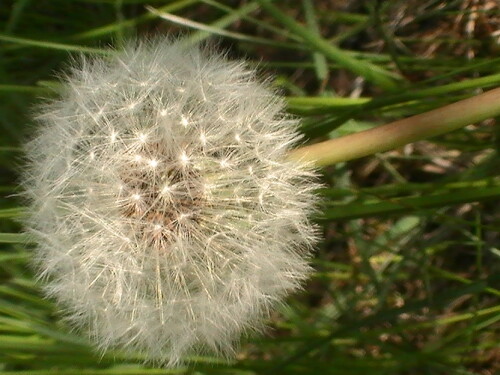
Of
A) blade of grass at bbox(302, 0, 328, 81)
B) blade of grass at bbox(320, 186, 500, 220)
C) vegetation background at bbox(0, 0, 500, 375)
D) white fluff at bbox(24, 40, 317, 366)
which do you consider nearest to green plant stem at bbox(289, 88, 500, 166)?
white fluff at bbox(24, 40, 317, 366)

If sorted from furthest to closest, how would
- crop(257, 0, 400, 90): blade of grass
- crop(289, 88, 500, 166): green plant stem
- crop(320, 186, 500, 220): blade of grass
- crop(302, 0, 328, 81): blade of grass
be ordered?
crop(302, 0, 328, 81): blade of grass → crop(320, 186, 500, 220): blade of grass → crop(257, 0, 400, 90): blade of grass → crop(289, 88, 500, 166): green plant stem

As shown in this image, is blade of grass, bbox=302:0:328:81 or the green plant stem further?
blade of grass, bbox=302:0:328:81

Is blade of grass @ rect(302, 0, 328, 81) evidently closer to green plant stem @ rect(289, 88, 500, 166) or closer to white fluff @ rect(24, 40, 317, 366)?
white fluff @ rect(24, 40, 317, 366)

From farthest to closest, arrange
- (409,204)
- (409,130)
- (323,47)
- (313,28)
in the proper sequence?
(313,28), (409,204), (323,47), (409,130)

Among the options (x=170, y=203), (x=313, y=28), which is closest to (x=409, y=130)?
(x=170, y=203)

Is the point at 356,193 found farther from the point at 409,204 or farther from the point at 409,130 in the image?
the point at 409,130

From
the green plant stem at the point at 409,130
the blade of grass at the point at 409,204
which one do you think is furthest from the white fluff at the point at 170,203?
the blade of grass at the point at 409,204
